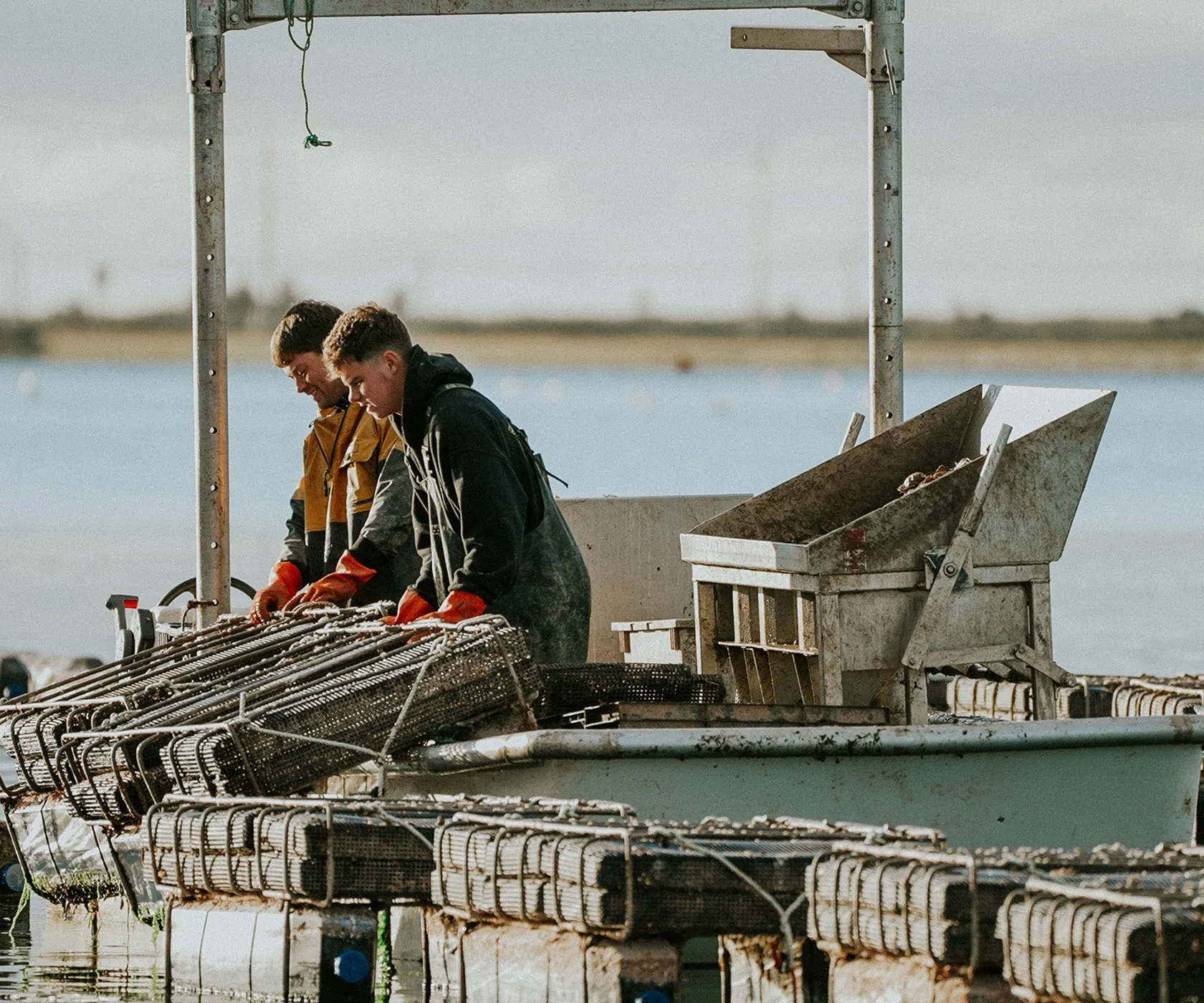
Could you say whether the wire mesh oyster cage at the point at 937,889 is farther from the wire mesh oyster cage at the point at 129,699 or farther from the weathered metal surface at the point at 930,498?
the wire mesh oyster cage at the point at 129,699

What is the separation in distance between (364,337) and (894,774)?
2267 mm

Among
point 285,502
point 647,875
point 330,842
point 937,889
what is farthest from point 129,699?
point 285,502

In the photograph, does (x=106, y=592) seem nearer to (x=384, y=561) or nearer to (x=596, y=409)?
(x=384, y=561)

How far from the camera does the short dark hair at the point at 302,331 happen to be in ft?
32.8

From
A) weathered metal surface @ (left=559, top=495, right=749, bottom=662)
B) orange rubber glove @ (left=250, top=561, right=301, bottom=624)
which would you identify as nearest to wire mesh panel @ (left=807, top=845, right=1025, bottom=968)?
orange rubber glove @ (left=250, top=561, right=301, bottom=624)

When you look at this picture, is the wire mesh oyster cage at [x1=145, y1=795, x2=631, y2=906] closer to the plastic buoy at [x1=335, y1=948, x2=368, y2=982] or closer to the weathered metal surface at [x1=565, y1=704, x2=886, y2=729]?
the plastic buoy at [x1=335, y1=948, x2=368, y2=982]

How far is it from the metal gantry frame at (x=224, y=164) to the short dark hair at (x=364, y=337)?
1.97 meters

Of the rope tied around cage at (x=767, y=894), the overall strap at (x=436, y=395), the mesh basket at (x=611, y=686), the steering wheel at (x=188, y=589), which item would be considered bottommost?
the rope tied around cage at (x=767, y=894)

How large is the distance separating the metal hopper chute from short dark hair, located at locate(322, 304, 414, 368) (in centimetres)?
143

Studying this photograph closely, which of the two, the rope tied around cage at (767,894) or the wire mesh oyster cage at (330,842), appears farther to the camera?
the wire mesh oyster cage at (330,842)

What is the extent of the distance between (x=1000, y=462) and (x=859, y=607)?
72 cm

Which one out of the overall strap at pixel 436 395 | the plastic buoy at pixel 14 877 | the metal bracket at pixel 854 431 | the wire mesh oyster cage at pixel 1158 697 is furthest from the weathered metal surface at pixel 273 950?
the wire mesh oyster cage at pixel 1158 697

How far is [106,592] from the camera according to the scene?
29656mm

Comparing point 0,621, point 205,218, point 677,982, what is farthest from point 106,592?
point 677,982
